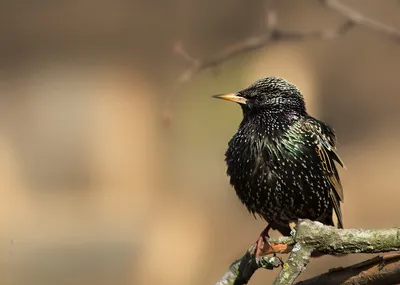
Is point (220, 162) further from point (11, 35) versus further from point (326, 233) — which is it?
point (326, 233)

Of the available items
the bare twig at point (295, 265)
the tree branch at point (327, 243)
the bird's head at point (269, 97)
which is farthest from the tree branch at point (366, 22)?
the bare twig at point (295, 265)

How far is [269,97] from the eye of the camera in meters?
3.81

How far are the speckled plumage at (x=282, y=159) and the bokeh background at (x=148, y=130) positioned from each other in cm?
306

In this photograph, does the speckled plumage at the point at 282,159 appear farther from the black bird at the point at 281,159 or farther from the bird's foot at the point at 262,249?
the bird's foot at the point at 262,249

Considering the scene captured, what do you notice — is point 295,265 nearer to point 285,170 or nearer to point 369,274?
point 369,274

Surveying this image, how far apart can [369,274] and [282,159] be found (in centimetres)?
100

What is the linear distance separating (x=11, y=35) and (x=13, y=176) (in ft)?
3.77

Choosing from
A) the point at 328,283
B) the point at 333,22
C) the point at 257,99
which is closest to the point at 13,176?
the point at 333,22

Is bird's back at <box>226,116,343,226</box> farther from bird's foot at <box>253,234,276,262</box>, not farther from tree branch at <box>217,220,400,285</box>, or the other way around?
tree branch at <box>217,220,400,285</box>

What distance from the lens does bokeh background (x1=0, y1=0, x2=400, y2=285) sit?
281 inches

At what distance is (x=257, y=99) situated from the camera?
3.82 meters

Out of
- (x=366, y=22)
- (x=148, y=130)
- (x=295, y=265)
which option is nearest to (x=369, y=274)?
(x=295, y=265)

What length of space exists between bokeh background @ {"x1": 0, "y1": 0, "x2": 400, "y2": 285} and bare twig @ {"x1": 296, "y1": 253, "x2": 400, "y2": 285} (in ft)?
13.7

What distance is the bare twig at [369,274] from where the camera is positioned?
8.81ft
